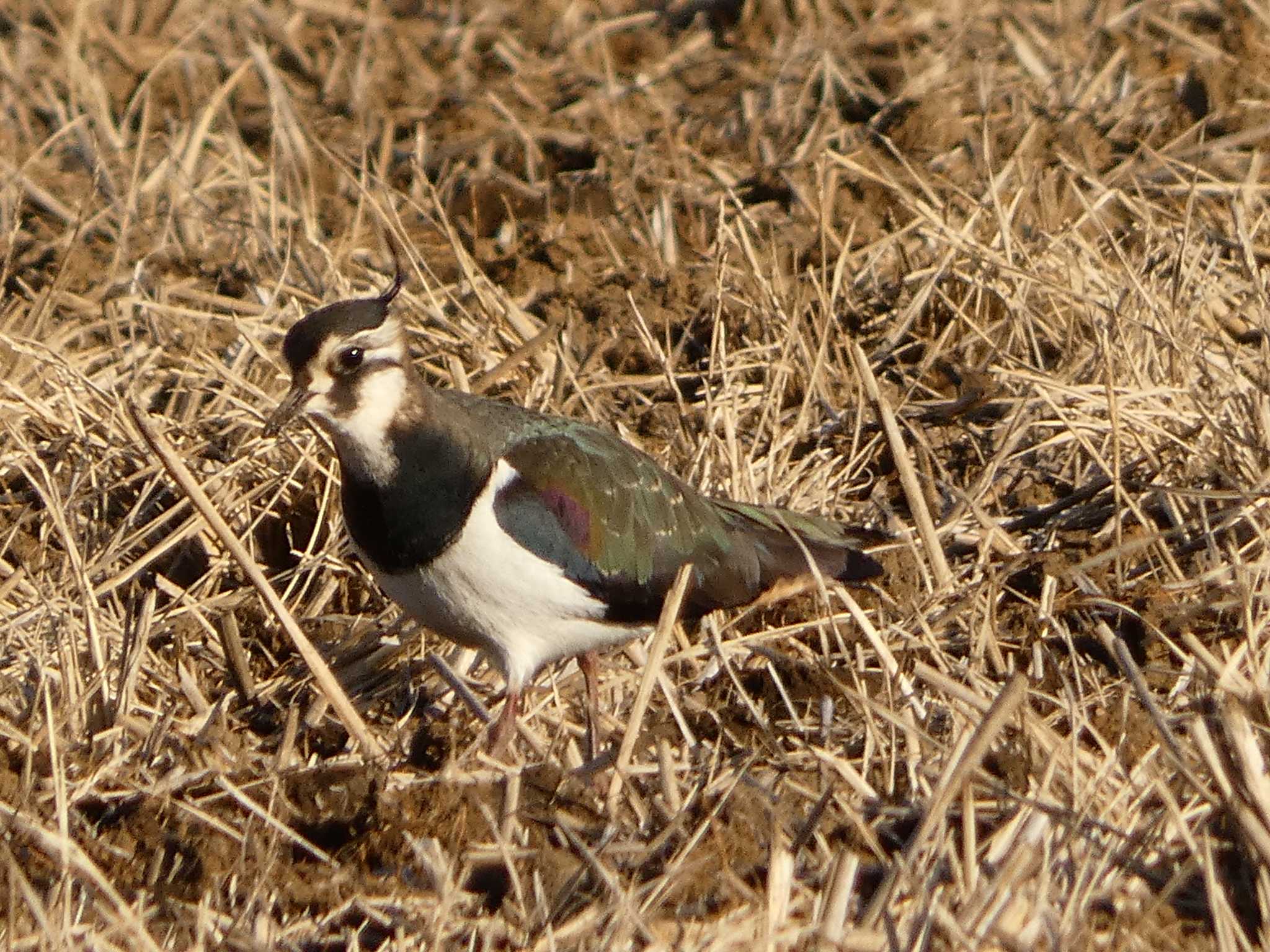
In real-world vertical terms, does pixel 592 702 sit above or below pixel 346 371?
below

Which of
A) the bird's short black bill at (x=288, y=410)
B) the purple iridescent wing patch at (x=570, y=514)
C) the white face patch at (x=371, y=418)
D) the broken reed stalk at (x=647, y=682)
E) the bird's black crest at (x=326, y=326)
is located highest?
the bird's black crest at (x=326, y=326)

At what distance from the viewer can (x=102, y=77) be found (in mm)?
9070

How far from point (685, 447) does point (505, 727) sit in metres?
1.71

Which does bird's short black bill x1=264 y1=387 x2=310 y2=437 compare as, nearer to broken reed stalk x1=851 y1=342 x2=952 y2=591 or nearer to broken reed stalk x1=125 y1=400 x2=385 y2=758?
broken reed stalk x1=125 y1=400 x2=385 y2=758

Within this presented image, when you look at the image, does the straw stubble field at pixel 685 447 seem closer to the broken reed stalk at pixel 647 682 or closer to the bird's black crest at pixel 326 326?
the broken reed stalk at pixel 647 682

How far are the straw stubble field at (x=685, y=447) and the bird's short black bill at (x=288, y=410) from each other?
79cm

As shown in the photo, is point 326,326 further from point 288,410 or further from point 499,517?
point 499,517

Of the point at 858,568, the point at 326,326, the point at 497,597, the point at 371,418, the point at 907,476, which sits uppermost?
the point at 326,326

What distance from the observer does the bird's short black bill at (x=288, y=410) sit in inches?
205

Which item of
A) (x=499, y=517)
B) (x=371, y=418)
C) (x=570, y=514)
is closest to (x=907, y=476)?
(x=570, y=514)

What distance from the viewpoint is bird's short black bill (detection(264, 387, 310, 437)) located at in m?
5.20

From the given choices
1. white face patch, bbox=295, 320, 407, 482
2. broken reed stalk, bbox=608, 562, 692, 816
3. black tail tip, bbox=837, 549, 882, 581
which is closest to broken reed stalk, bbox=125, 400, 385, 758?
white face patch, bbox=295, 320, 407, 482

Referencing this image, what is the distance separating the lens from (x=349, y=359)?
528 centimetres

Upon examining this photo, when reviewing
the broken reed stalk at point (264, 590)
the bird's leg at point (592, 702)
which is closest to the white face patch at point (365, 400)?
the broken reed stalk at point (264, 590)
